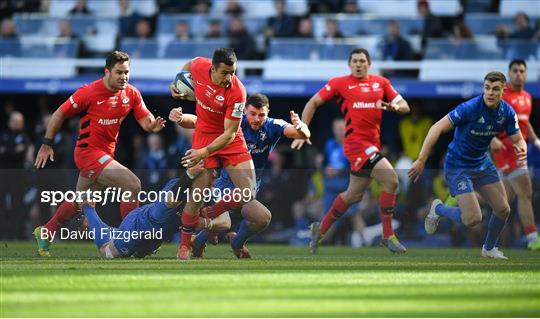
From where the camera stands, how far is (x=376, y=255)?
15.0 metres

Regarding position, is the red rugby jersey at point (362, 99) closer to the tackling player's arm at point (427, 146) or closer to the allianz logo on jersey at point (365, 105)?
the allianz logo on jersey at point (365, 105)

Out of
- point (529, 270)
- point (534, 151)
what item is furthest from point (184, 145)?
point (529, 270)

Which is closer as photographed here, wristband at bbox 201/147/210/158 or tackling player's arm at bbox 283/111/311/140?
wristband at bbox 201/147/210/158

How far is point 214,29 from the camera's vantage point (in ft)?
72.1

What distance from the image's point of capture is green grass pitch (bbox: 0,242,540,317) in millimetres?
8477

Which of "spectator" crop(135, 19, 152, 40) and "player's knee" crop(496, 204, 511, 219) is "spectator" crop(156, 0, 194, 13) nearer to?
"spectator" crop(135, 19, 152, 40)

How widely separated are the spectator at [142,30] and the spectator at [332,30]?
3.24m

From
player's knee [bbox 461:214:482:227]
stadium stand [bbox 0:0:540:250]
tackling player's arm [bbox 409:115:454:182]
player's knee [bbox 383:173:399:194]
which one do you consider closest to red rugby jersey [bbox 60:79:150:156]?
tackling player's arm [bbox 409:115:454:182]

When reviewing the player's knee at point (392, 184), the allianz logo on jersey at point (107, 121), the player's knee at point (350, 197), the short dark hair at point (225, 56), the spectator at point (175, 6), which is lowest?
the player's knee at point (350, 197)

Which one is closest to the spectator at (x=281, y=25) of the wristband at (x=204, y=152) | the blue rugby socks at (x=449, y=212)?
the blue rugby socks at (x=449, y=212)

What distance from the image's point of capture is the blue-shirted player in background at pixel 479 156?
1399cm

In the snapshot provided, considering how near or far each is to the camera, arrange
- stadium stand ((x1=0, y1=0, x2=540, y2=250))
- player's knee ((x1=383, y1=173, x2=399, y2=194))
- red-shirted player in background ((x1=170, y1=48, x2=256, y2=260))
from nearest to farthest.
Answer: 1. red-shirted player in background ((x1=170, y1=48, x2=256, y2=260))
2. player's knee ((x1=383, y1=173, x2=399, y2=194))
3. stadium stand ((x1=0, y1=0, x2=540, y2=250))

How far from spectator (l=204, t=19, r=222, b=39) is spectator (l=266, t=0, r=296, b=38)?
0.84 meters

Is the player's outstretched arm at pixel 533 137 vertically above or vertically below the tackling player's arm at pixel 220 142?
below
